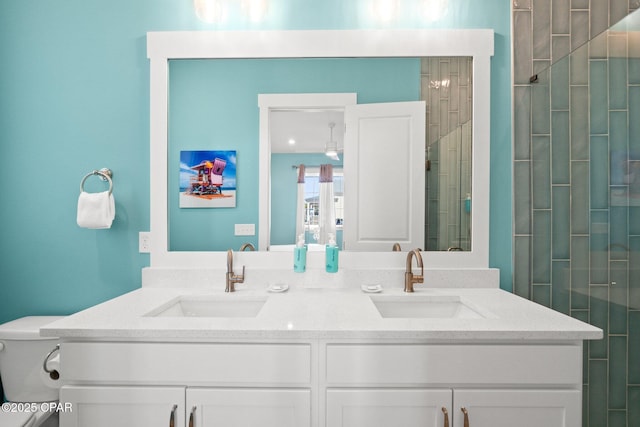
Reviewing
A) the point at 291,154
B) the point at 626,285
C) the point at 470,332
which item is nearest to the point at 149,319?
the point at 291,154

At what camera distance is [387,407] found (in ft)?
3.66

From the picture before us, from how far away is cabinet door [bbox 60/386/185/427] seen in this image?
3.68ft

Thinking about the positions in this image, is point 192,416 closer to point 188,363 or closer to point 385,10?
point 188,363

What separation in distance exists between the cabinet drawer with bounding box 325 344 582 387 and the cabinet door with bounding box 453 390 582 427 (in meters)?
0.03

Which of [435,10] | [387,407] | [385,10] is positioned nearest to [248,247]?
[387,407]

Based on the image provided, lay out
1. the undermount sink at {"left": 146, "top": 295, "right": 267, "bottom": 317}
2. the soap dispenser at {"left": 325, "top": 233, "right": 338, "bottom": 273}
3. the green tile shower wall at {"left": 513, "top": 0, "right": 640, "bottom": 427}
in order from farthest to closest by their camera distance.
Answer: the soap dispenser at {"left": 325, "top": 233, "right": 338, "bottom": 273} < the undermount sink at {"left": 146, "top": 295, "right": 267, "bottom": 317} < the green tile shower wall at {"left": 513, "top": 0, "right": 640, "bottom": 427}

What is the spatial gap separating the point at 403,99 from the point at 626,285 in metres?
1.18

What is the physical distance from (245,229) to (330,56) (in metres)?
0.95

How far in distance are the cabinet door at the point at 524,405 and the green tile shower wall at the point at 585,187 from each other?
423mm

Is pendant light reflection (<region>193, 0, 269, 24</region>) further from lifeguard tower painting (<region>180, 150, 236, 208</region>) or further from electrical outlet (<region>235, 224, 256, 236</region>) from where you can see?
electrical outlet (<region>235, 224, 256, 236</region>)

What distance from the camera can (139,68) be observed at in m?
1.76

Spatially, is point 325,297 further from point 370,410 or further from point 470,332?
point 470,332

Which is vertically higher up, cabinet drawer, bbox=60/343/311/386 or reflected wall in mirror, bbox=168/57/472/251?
reflected wall in mirror, bbox=168/57/472/251

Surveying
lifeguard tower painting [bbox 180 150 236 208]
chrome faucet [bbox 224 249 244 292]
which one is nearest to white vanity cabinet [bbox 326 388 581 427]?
chrome faucet [bbox 224 249 244 292]
